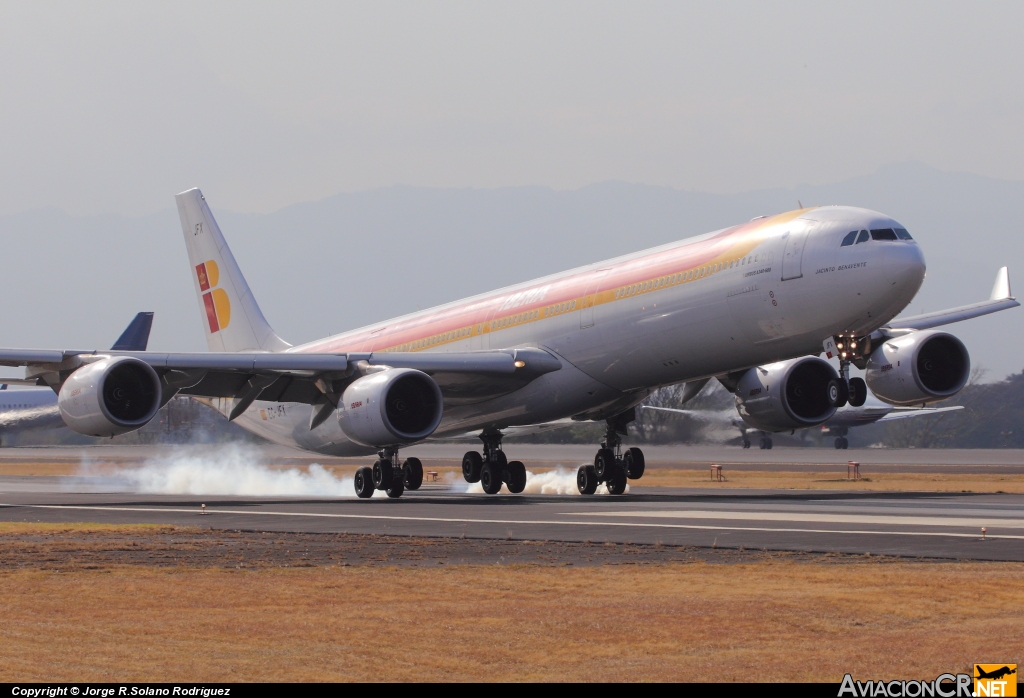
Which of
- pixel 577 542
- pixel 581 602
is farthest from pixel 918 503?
pixel 581 602

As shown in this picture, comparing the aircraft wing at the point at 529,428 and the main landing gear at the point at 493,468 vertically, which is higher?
the aircraft wing at the point at 529,428

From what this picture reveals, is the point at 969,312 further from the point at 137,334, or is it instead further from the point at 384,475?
the point at 137,334

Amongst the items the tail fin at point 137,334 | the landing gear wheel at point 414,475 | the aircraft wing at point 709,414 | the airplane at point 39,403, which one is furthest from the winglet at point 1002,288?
the tail fin at point 137,334

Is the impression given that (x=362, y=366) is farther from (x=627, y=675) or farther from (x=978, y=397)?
Result: (x=978, y=397)

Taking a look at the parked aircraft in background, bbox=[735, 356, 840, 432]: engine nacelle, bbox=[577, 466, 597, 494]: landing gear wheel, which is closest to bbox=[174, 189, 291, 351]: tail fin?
bbox=[577, 466, 597, 494]: landing gear wheel

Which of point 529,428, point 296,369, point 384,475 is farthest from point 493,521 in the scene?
point 529,428

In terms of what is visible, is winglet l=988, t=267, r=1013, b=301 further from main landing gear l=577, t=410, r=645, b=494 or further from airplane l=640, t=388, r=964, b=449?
airplane l=640, t=388, r=964, b=449

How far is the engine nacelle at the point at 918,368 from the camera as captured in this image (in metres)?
31.3

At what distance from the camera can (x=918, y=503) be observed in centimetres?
2892

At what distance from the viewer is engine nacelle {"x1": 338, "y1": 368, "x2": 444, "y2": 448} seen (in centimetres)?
3033

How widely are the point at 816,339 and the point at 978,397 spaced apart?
9257 cm

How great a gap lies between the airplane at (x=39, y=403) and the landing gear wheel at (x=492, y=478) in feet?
149

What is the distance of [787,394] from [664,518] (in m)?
12.2

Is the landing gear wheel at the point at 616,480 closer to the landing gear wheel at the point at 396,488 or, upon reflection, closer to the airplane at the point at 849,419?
the landing gear wheel at the point at 396,488
